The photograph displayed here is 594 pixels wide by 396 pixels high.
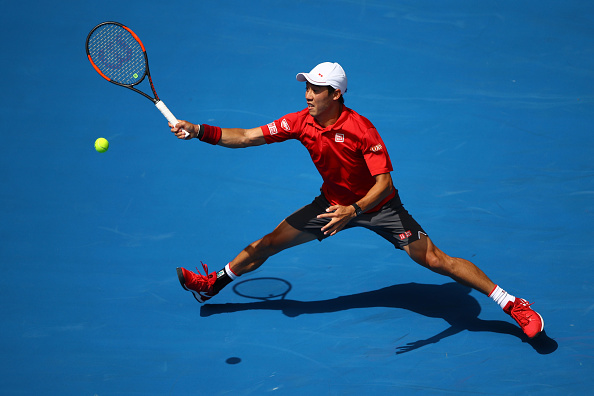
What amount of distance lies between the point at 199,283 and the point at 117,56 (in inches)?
77.9

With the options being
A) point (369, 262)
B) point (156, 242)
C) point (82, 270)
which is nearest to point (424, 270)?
point (369, 262)

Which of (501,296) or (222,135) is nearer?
(501,296)

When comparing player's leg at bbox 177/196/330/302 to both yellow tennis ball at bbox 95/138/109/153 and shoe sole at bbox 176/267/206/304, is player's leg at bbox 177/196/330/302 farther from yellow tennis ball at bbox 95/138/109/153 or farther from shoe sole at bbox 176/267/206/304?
yellow tennis ball at bbox 95/138/109/153

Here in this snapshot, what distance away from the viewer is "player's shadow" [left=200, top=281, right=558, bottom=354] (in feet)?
16.4

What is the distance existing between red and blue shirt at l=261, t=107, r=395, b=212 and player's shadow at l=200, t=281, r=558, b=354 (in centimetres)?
86

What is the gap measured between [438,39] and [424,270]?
3.93 meters

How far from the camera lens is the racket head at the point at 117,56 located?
528 centimetres

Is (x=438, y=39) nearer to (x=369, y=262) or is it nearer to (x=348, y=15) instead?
(x=348, y=15)

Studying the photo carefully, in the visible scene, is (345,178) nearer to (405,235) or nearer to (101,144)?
(405,235)

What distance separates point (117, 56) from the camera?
536cm

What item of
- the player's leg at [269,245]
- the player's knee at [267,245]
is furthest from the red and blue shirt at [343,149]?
the player's knee at [267,245]

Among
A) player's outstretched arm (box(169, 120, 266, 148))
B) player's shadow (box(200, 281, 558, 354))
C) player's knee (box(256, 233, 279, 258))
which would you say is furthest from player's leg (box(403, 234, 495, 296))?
player's outstretched arm (box(169, 120, 266, 148))

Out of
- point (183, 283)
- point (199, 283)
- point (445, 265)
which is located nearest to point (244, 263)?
point (199, 283)

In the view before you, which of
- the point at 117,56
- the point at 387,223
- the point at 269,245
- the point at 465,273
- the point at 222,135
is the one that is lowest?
the point at 465,273
